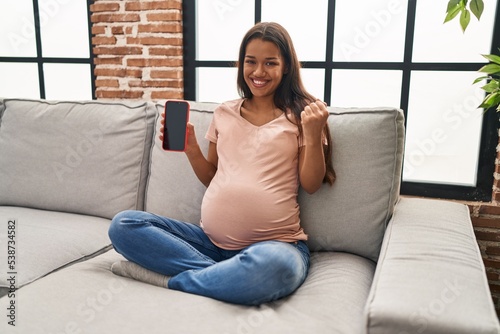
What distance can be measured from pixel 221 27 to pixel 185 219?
1.10 m

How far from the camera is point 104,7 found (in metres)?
2.28

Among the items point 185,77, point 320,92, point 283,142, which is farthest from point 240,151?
point 185,77

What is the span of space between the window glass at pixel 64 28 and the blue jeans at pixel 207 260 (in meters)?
1.59

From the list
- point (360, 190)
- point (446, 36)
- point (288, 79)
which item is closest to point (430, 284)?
point (360, 190)

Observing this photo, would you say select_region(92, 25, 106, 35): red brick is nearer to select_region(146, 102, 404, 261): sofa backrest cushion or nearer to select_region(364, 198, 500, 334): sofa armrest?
select_region(146, 102, 404, 261): sofa backrest cushion

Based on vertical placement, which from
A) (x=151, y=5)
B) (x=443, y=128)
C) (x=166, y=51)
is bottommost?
(x=443, y=128)

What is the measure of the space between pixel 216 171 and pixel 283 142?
29 cm

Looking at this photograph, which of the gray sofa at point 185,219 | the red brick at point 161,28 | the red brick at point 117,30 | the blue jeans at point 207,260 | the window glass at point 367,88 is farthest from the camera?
the red brick at point 117,30

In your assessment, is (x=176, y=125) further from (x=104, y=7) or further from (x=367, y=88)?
(x=104, y=7)

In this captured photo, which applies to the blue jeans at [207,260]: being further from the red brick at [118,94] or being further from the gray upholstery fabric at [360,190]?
the red brick at [118,94]

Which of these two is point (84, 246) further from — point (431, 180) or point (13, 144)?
point (431, 180)

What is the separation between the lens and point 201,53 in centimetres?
225

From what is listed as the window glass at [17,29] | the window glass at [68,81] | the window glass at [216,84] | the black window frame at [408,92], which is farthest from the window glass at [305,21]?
the window glass at [17,29]

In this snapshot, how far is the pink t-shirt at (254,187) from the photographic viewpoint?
1.31m
